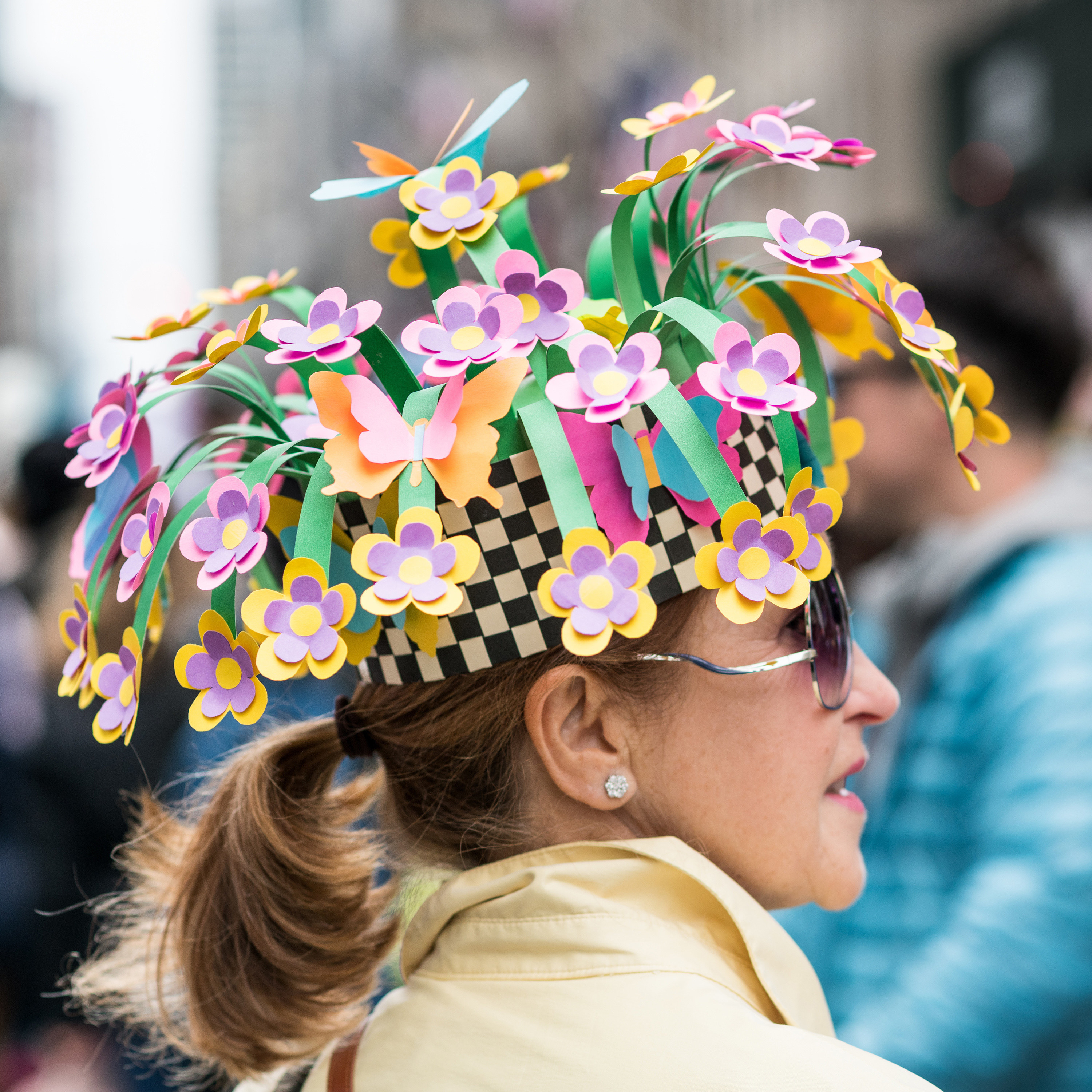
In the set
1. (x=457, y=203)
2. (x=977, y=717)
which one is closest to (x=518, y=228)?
(x=457, y=203)

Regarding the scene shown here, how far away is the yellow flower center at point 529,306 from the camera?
1104 millimetres

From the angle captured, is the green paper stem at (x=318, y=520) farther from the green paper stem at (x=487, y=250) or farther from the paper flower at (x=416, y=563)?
the green paper stem at (x=487, y=250)

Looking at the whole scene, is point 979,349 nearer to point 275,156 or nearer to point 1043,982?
point 1043,982

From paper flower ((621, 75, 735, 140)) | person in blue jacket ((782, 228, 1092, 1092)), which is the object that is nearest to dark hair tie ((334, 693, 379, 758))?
paper flower ((621, 75, 735, 140))

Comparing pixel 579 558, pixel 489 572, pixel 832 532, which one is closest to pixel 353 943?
pixel 489 572

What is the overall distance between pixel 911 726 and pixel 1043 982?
1.88 feet

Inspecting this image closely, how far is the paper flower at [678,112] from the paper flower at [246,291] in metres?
0.46

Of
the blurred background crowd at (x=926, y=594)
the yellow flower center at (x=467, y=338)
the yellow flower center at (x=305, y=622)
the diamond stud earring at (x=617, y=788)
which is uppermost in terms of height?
the yellow flower center at (x=467, y=338)

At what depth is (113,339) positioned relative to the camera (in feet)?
4.49

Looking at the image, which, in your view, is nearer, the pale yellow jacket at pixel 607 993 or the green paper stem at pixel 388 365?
the pale yellow jacket at pixel 607 993

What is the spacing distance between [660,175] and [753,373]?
229mm

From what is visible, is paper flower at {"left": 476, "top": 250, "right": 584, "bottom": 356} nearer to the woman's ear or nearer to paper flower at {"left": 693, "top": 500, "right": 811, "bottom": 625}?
paper flower at {"left": 693, "top": 500, "right": 811, "bottom": 625}

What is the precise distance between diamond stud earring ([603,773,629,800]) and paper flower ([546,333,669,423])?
411 millimetres

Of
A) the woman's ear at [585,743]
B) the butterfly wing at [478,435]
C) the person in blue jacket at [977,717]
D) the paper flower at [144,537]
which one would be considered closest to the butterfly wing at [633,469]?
the butterfly wing at [478,435]
